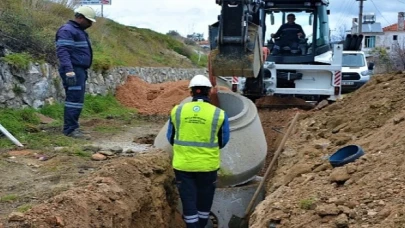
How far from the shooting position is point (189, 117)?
20.8 ft

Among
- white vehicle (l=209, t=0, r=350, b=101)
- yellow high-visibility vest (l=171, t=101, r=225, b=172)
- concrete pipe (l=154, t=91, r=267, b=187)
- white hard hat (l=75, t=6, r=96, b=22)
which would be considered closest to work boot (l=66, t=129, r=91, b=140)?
concrete pipe (l=154, t=91, r=267, b=187)

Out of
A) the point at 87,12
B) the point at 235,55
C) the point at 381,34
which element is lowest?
the point at 381,34

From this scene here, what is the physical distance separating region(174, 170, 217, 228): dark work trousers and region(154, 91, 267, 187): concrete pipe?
2.80 ft

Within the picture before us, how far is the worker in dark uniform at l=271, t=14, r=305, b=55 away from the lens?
12.1 m

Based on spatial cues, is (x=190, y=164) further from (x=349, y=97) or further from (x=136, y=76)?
(x=136, y=76)

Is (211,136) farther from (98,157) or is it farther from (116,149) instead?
(116,149)

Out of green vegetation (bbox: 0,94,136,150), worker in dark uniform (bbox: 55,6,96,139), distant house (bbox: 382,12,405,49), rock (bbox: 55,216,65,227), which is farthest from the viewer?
distant house (bbox: 382,12,405,49)

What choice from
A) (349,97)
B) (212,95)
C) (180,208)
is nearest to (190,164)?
(180,208)

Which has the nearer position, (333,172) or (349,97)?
(333,172)

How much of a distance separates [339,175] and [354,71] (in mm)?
18202

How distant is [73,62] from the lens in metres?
8.74

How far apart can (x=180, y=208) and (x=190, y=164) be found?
61.5 inches

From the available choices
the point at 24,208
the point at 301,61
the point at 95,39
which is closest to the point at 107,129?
the point at 301,61

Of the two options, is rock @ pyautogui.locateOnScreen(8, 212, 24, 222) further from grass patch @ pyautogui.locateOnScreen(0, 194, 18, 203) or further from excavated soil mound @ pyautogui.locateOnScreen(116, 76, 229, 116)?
excavated soil mound @ pyautogui.locateOnScreen(116, 76, 229, 116)
